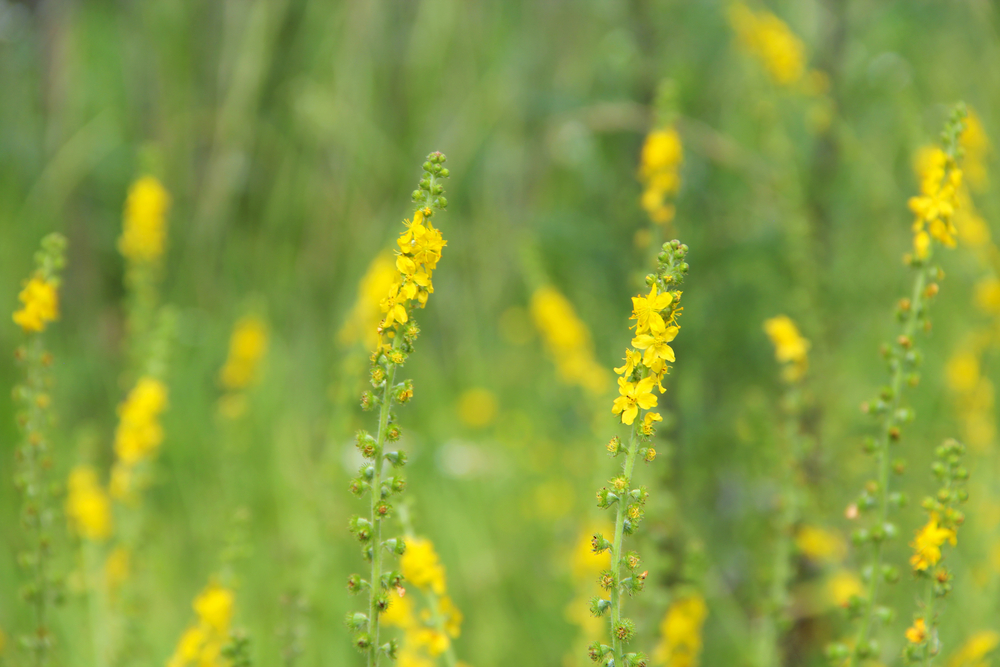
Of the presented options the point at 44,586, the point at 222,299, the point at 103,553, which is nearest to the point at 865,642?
the point at 44,586

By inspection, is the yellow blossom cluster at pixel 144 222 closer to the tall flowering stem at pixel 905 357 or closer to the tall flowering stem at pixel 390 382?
the tall flowering stem at pixel 390 382

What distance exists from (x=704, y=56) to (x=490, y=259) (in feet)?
5.76

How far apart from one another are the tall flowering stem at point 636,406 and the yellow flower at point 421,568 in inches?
12.1

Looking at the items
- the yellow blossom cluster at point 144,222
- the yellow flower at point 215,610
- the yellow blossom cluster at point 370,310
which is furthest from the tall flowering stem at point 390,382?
the yellow blossom cluster at point 144,222

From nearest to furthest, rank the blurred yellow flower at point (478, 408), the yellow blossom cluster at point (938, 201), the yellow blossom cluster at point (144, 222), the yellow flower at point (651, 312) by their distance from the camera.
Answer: the yellow flower at point (651, 312)
the yellow blossom cluster at point (938, 201)
the yellow blossom cluster at point (144, 222)
the blurred yellow flower at point (478, 408)

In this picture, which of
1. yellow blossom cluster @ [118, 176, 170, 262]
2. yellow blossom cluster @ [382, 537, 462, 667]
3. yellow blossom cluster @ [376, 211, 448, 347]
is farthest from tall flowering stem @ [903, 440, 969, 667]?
yellow blossom cluster @ [118, 176, 170, 262]

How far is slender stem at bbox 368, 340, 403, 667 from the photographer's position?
46.2 inches

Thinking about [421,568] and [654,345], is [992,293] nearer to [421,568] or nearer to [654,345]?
[654,345]

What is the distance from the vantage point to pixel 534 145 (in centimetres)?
517

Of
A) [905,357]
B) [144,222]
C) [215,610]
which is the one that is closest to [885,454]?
[905,357]

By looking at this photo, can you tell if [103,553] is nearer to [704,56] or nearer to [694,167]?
[694,167]

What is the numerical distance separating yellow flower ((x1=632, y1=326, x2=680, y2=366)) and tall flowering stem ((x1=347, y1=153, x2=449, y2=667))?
0.95 feet

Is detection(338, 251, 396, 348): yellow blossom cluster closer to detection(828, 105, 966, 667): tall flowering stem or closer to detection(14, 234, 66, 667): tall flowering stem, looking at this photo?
detection(14, 234, 66, 667): tall flowering stem

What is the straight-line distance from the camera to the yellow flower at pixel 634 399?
1107 millimetres
